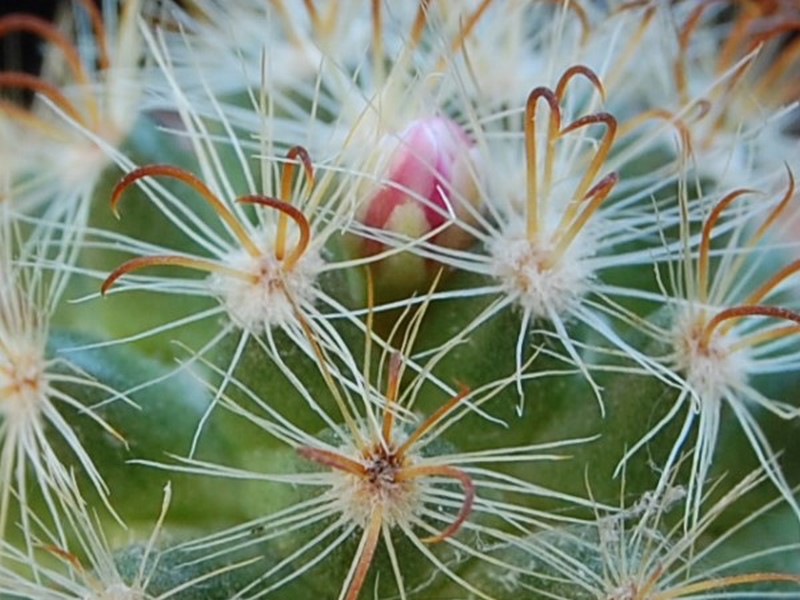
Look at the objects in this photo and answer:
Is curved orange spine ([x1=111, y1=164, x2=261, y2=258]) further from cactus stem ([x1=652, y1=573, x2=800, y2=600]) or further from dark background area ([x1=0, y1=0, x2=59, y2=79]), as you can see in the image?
dark background area ([x1=0, y1=0, x2=59, y2=79])

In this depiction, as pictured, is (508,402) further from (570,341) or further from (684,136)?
(684,136)

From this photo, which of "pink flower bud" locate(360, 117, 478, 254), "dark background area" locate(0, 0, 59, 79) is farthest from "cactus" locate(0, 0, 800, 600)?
"dark background area" locate(0, 0, 59, 79)

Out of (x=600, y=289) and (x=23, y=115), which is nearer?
(x=600, y=289)

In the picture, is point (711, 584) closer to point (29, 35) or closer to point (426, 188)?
point (426, 188)

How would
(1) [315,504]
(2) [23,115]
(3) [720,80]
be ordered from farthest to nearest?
1. (2) [23,115]
2. (3) [720,80]
3. (1) [315,504]

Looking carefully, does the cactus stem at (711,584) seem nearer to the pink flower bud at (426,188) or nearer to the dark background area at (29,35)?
the pink flower bud at (426,188)

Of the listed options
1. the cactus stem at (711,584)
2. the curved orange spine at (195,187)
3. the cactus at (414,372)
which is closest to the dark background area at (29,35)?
the cactus at (414,372)

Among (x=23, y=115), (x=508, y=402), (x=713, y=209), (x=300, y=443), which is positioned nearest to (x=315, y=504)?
(x=300, y=443)

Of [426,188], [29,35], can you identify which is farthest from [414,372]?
[29,35]
